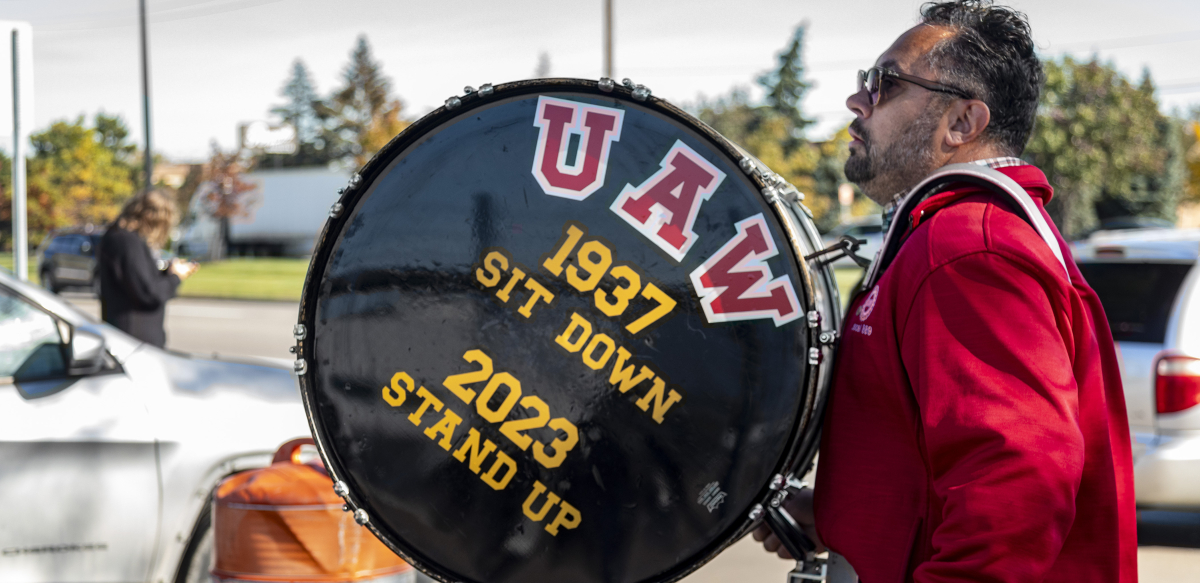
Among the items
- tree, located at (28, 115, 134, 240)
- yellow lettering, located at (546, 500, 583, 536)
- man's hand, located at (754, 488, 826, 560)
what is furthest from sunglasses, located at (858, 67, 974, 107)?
Result: tree, located at (28, 115, 134, 240)

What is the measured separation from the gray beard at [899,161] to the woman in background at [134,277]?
455cm

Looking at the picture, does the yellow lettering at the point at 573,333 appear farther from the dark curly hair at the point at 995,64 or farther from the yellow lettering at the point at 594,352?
the dark curly hair at the point at 995,64

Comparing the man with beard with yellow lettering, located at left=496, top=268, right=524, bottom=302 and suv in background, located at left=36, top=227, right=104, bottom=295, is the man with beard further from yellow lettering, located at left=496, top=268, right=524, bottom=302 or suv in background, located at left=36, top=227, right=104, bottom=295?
suv in background, located at left=36, top=227, right=104, bottom=295

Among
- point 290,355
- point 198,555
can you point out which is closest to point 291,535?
point 198,555

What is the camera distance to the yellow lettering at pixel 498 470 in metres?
1.50

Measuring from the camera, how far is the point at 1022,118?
1484mm

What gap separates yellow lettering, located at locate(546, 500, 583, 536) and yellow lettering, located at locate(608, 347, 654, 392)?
8.5 inches

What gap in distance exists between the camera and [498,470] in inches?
59.2

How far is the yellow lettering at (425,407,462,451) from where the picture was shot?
1.50 metres

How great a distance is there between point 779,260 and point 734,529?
44 cm

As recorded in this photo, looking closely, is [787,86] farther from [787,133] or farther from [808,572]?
[808,572]

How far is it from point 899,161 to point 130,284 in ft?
15.3

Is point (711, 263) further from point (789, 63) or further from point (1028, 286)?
point (789, 63)

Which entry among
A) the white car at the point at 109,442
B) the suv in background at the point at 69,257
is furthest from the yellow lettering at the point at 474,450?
the suv in background at the point at 69,257
